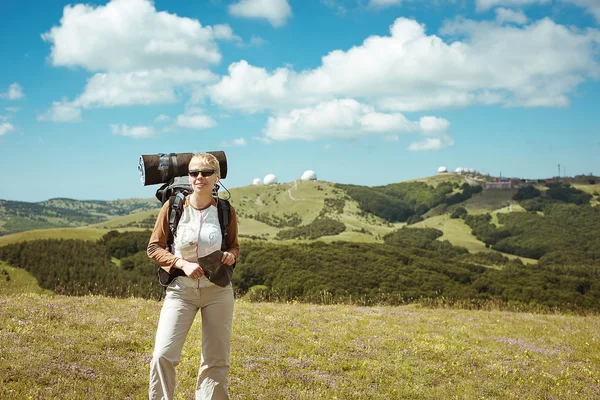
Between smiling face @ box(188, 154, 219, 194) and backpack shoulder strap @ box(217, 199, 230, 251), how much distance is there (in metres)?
0.25

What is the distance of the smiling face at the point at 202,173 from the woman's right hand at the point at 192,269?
0.93 meters

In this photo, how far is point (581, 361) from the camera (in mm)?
12289

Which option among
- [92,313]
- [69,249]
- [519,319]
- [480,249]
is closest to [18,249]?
[69,249]

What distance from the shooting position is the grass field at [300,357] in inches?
311

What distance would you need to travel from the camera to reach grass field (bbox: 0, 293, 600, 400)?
789cm

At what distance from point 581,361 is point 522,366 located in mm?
2472

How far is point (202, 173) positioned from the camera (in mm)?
5707

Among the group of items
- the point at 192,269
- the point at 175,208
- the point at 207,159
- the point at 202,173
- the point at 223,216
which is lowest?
the point at 192,269

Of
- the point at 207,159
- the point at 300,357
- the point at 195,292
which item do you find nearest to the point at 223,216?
the point at 207,159

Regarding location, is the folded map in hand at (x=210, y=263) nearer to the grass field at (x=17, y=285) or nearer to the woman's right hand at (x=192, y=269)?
the woman's right hand at (x=192, y=269)

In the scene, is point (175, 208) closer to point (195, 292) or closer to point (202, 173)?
point (202, 173)

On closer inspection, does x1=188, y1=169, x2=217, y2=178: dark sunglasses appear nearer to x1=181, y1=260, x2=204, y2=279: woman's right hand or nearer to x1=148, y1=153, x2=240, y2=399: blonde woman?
x1=148, y1=153, x2=240, y2=399: blonde woman

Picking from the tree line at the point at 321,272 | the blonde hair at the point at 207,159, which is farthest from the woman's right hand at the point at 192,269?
the tree line at the point at 321,272

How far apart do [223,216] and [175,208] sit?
0.63 m
